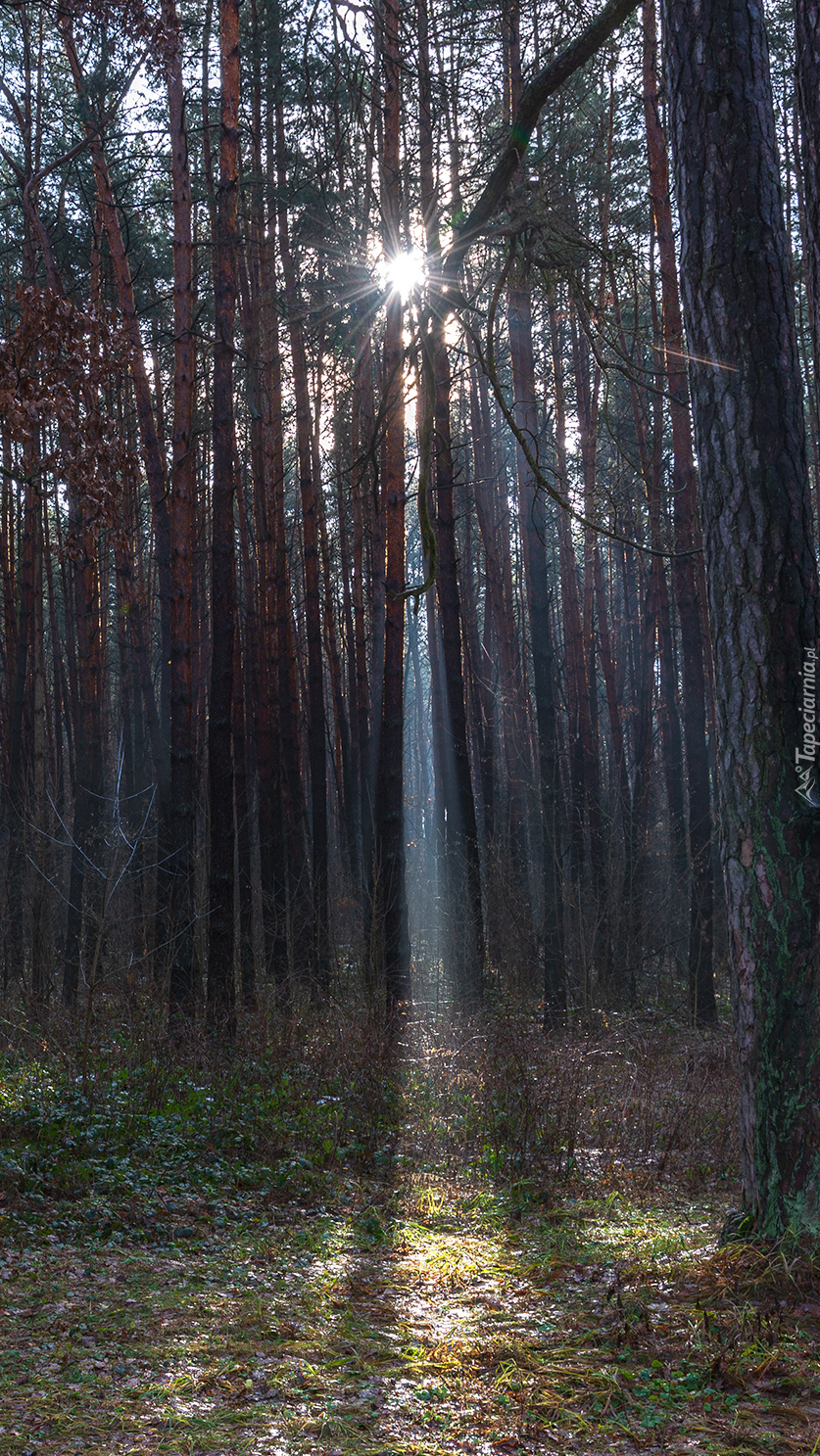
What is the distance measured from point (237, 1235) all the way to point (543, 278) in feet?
16.4

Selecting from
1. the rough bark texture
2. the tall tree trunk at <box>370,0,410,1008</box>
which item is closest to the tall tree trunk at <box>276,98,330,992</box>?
the tall tree trunk at <box>370,0,410,1008</box>

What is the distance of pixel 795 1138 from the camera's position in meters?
3.87

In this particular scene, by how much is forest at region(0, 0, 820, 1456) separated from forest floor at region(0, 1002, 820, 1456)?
25 millimetres

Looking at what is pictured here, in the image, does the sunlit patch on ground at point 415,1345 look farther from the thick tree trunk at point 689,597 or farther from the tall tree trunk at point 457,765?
the tall tree trunk at point 457,765

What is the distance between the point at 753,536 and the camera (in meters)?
4.11

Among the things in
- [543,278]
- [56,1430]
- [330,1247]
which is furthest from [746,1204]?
[543,278]

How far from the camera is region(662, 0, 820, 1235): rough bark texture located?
396 cm

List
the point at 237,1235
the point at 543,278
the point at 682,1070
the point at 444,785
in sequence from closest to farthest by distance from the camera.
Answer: the point at 543,278, the point at 237,1235, the point at 682,1070, the point at 444,785

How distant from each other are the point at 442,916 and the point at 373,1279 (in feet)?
37.5

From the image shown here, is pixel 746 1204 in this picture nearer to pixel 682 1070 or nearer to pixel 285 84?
pixel 682 1070

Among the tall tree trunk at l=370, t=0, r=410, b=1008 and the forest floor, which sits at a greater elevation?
the tall tree trunk at l=370, t=0, r=410, b=1008

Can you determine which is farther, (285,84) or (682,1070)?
(285,84)

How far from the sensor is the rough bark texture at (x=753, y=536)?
13.0 feet

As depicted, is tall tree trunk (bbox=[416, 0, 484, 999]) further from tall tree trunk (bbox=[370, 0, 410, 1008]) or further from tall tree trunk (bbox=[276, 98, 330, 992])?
tall tree trunk (bbox=[276, 98, 330, 992])
